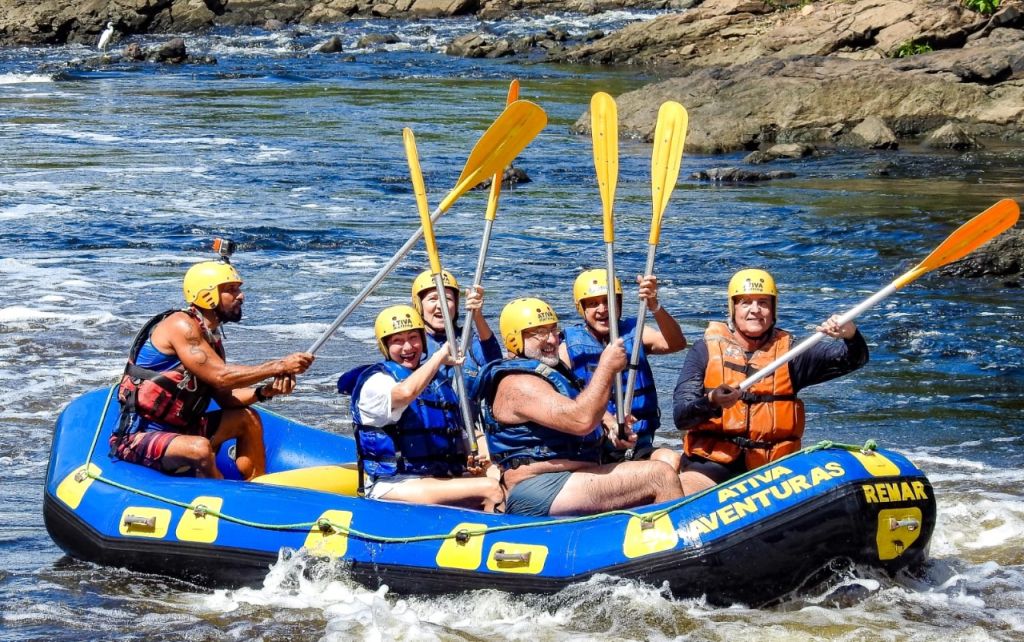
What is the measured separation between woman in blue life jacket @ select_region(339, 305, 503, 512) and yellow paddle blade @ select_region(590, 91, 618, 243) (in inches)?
52.3

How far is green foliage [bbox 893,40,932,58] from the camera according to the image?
22.9 m

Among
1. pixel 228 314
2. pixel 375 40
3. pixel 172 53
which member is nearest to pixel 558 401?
pixel 228 314

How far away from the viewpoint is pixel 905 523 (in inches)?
211

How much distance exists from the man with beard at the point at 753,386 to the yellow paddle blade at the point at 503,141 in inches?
65.5

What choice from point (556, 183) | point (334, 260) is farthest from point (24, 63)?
point (334, 260)

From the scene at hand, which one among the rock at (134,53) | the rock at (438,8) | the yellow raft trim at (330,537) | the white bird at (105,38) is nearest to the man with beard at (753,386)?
the yellow raft trim at (330,537)

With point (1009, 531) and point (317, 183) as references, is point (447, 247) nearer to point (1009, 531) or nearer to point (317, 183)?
point (317, 183)

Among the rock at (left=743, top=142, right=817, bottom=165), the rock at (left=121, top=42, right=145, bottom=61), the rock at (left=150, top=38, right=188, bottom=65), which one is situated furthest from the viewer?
the rock at (left=121, top=42, right=145, bottom=61)

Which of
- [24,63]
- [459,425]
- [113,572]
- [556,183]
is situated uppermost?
[24,63]

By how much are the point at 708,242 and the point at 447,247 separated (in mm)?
2602

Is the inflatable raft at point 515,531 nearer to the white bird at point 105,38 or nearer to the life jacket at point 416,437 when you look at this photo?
the life jacket at point 416,437

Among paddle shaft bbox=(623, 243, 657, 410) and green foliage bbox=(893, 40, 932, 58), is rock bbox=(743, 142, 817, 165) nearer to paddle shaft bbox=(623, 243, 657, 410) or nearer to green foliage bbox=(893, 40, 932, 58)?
green foliage bbox=(893, 40, 932, 58)

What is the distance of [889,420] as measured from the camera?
344 inches

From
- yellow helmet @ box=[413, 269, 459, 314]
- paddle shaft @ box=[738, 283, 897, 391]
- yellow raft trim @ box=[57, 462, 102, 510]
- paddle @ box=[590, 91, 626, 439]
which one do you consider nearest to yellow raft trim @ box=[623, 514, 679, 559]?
paddle shaft @ box=[738, 283, 897, 391]
